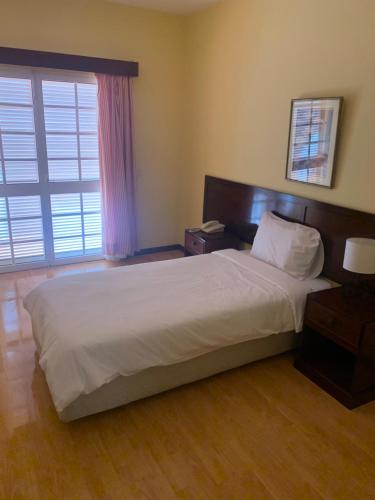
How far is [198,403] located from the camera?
228cm

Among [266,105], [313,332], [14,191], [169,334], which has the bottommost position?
[313,332]

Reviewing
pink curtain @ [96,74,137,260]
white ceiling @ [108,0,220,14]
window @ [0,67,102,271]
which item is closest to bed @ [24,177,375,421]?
pink curtain @ [96,74,137,260]

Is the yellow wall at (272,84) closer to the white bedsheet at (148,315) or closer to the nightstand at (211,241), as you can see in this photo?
the nightstand at (211,241)

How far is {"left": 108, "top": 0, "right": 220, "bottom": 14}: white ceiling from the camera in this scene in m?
3.67

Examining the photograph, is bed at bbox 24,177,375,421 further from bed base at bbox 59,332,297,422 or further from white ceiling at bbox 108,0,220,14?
white ceiling at bbox 108,0,220,14

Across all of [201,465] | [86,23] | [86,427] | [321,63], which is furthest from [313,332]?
[86,23]

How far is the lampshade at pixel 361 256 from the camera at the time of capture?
87.8 inches

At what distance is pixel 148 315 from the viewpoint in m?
2.23

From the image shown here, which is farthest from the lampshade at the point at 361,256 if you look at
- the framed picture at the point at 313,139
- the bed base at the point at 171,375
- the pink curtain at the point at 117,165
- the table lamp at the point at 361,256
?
the pink curtain at the point at 117,165

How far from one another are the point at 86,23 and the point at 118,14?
352 millimetres

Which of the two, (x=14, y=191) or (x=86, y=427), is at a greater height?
(x=14, y=191)

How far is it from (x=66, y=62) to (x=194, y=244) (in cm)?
215

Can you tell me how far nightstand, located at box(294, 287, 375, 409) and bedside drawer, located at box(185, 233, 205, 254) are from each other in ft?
4.75

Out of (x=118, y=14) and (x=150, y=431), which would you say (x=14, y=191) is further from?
(x=150, y=431)
